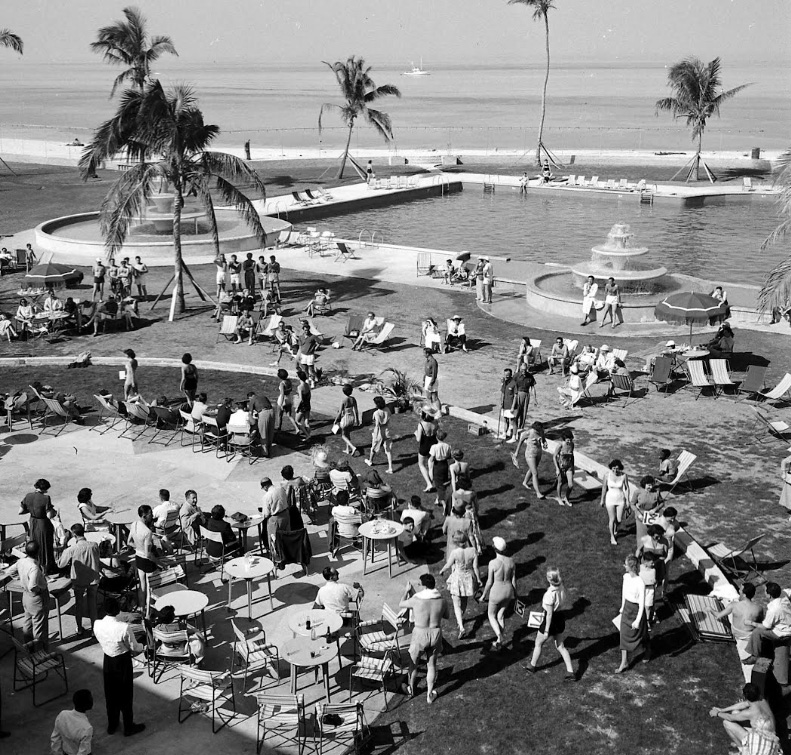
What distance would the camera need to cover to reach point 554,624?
11211 mm

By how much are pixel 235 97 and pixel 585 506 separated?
584 ft

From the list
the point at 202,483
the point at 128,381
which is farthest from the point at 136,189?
the point at 202,483

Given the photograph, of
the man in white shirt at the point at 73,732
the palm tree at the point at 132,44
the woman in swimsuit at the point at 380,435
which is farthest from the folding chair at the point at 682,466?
the palm tree at the point at 132,44

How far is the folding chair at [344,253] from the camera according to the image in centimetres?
3544

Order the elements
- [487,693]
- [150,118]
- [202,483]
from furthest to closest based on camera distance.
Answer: [150,118] → [202,483] → [487,693]

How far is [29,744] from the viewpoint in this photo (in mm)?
10211

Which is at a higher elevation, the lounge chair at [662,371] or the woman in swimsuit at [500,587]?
the lounge chair at [662,371]

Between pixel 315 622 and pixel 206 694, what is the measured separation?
149 cm

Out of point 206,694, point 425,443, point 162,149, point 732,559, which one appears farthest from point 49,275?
point 732,559

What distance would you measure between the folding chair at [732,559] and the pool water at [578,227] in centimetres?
2009

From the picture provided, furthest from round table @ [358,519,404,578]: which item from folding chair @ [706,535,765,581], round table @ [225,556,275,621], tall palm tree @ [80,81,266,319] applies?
tall palm tree @ [80,81,266,319]

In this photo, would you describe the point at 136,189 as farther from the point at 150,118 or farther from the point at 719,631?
the point at 719,631

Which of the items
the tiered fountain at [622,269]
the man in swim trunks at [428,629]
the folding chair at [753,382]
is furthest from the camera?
the tiered fountain at [622,269]

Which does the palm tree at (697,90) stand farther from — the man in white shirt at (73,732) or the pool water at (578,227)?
the man in white shirt at (73,732)
